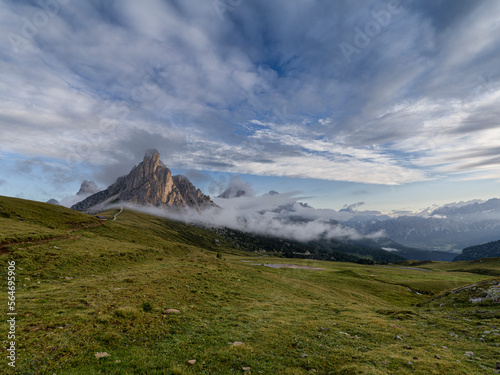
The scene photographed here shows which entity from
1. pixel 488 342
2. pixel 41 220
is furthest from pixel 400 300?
pixel 41 220

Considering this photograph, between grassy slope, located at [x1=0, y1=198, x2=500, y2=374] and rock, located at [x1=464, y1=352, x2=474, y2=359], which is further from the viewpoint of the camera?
rock, located at [x1=464, y1=352, x2=474, y2=359]

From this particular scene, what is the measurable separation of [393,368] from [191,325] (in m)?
14.6

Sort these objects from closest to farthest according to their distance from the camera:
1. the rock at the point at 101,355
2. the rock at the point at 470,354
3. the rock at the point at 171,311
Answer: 1. the rock at the point at 101,355
2. the rock at the point at 470,354
3. the rock at the point at 171,311

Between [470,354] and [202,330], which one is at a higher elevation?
[202,330]

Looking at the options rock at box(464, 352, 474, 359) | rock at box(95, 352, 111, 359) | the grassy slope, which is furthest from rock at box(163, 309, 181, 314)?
rock at box(464, 352, 474, 359)

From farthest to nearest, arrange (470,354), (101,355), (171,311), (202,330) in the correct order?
(171,311)
(202,330)
(470,354)
(101,355)

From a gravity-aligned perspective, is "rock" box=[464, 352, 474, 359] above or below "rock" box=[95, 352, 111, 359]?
below

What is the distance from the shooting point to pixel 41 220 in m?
59.4

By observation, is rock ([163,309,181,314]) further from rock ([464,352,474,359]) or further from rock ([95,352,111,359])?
rock ([464,352,474,359])

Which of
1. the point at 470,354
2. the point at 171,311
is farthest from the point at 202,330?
the point at 470,354

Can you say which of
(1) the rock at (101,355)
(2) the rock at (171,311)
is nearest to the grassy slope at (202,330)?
(1) the rock at (101,355)

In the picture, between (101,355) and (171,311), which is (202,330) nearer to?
(171,311)

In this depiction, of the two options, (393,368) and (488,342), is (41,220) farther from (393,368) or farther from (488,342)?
(488,342)

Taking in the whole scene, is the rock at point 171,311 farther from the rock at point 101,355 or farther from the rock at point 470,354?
the rock at point 470,354
